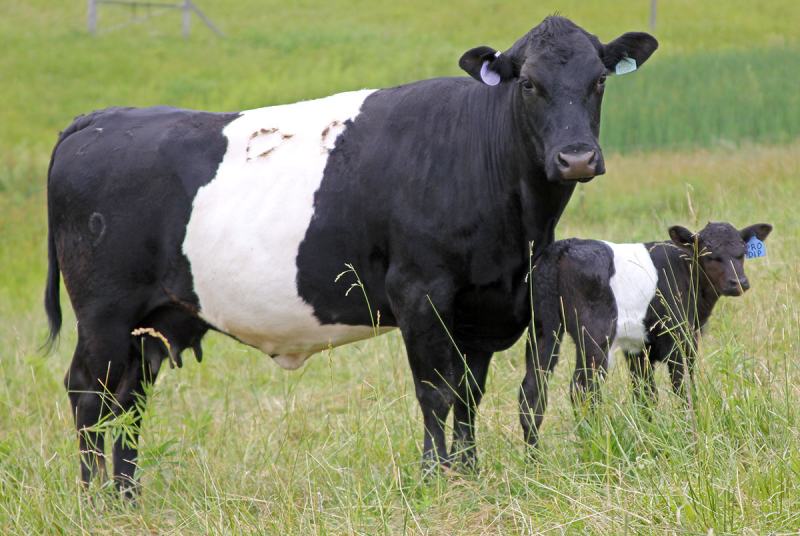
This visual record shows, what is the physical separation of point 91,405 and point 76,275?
73 centimetres

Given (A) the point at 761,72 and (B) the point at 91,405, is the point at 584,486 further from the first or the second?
(A) the point at 761,72

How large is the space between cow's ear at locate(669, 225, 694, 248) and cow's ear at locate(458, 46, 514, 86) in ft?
3.59

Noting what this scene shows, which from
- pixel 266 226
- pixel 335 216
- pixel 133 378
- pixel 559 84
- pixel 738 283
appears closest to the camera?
pixel 559 84

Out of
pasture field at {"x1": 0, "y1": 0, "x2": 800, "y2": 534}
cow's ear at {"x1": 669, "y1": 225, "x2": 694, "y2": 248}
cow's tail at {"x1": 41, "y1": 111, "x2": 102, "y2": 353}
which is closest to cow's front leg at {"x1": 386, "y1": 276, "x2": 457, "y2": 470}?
pasture field at {"x1": 0, "y1": 0, "x2": 800, "y2": 534}

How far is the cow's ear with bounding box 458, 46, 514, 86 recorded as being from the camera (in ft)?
17.8

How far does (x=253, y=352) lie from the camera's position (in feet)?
34.2

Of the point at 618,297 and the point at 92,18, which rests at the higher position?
the point at 618,297

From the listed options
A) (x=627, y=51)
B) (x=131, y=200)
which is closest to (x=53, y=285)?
(x=131, y=200)

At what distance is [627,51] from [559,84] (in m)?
0.62

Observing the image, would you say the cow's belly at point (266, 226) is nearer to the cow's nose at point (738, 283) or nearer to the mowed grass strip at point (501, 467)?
the mowed grass strip at point (501, 467)

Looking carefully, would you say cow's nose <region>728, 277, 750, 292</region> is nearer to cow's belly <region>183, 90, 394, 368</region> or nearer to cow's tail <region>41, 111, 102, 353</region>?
cow's belly <region>183, 90, 394, 368</region>

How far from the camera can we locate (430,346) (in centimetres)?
553

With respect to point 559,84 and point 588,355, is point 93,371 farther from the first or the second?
point 559,84

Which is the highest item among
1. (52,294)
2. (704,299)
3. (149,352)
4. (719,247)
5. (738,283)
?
(719,247)
